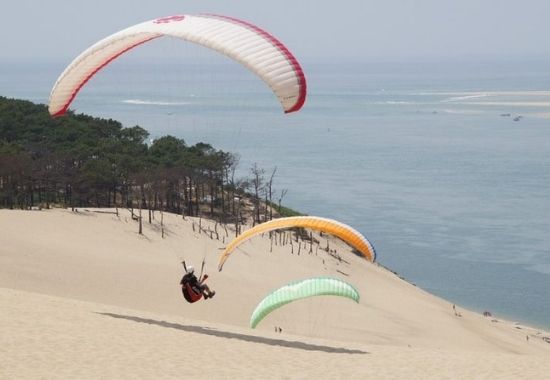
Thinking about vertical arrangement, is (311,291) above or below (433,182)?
below

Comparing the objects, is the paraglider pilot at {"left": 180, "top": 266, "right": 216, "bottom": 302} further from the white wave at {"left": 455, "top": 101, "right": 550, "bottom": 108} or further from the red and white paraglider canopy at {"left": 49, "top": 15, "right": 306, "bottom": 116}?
the white wave at {"left": 455, "top": 101, "right": 550, "bottom": 108}

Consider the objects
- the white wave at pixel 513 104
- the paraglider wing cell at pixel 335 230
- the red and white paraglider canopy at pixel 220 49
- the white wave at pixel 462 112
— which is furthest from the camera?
the white wave at pixel 513 104

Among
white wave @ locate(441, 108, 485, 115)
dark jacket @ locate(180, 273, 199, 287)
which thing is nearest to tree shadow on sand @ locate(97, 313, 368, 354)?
dark jacket @ locate(180, 273, 199, 287)

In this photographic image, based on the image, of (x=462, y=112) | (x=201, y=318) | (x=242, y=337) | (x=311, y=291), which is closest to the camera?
(x=242, y=337)

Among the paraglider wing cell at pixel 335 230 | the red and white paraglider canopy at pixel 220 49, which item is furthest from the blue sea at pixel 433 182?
the red and white paraglider canopy at pixel 220 49

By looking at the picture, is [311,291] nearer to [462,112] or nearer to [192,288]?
[192,288]

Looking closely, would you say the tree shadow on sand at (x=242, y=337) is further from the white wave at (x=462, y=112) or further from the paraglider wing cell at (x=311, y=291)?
the white wave at (x=462, y=112)

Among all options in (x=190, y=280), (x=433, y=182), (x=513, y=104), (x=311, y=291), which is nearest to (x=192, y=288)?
(x=190, y=280)
